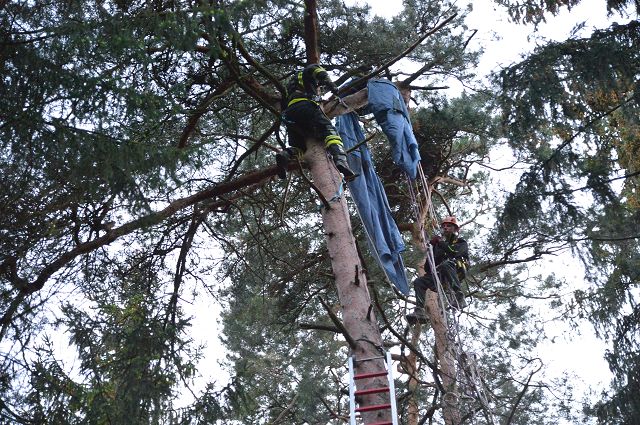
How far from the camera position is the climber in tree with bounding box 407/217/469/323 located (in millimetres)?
7203

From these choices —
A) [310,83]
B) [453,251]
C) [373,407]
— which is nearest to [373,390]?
[373,407]

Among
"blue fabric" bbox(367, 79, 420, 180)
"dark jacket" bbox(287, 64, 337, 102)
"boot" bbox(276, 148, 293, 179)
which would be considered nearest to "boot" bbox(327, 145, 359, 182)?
"boot" bbox(276, 148, 293, 179)

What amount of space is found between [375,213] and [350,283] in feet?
4.06

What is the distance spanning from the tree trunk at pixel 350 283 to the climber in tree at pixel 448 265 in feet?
5.75

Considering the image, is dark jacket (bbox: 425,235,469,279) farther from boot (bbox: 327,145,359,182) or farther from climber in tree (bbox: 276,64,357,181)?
boot (bbox: 327,145,359,182)

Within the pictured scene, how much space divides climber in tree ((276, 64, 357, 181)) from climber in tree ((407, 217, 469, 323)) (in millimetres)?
1729

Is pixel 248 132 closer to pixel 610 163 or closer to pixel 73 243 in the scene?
pixel 73 243

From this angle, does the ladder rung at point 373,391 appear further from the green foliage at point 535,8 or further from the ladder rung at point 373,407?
the green foliage at point 535,8

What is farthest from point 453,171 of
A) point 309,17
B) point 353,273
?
point 353,273

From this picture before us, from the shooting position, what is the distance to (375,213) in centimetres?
642

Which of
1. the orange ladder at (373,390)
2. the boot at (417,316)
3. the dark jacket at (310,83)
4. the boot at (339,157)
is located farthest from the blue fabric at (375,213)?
the orange ladder at (373,390)

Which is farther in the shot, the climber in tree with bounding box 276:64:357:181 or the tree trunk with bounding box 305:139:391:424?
the climber in tree with bounding box 276:64:357:181

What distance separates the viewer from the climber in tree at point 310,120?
5.91 metres

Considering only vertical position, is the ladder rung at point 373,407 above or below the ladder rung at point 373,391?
below
